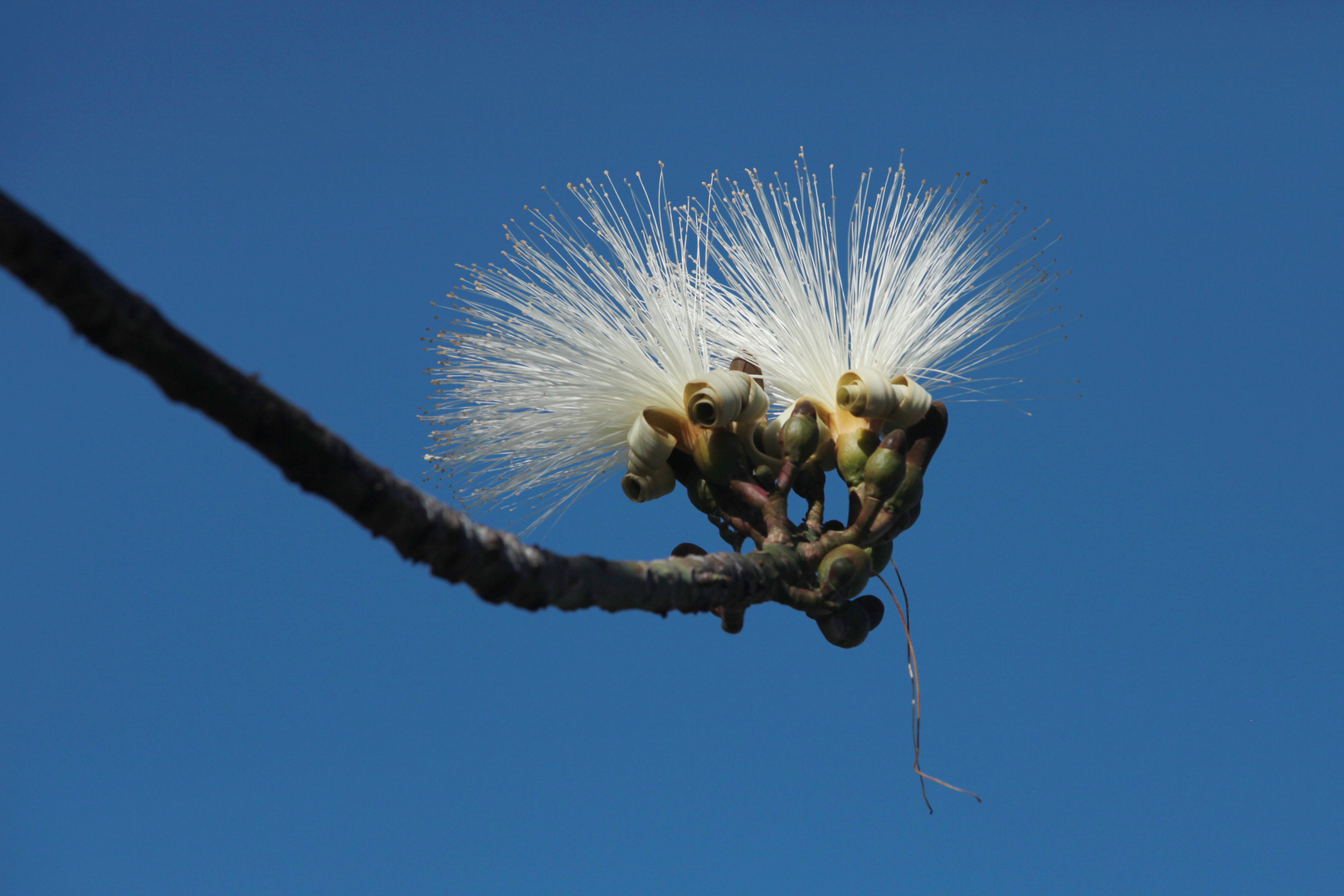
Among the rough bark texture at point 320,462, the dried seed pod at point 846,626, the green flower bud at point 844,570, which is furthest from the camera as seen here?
the dried seed pod at point 846,626

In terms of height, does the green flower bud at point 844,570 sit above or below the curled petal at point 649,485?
below

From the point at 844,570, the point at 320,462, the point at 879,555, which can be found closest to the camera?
the point at 320,462

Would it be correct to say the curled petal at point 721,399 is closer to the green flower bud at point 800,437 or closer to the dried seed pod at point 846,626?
the green flower bud at point 800,437

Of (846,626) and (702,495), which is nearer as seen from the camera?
(846,626)

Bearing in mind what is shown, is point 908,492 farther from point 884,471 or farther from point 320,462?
point 320,462

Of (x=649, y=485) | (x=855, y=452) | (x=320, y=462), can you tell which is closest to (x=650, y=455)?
(x=649, y=485)

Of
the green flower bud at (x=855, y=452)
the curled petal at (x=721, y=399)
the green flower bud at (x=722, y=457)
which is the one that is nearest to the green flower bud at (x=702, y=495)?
the green flower bud at (x=722, y=457)

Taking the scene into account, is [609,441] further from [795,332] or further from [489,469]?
[795,332]
